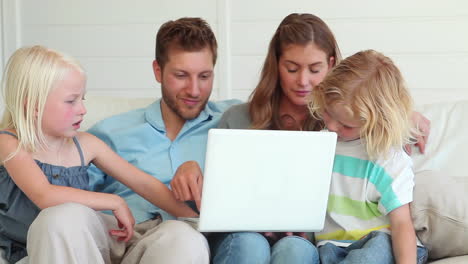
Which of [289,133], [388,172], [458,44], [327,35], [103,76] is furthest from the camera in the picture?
[103,76]

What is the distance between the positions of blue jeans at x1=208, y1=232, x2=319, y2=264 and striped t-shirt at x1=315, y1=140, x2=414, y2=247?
0.35 ft

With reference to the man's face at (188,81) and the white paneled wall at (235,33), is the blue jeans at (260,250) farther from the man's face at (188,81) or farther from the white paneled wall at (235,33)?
the white paneled wall at (235,33)

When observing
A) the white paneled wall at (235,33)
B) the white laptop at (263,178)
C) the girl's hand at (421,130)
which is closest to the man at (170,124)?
the white laptop at (263,178)

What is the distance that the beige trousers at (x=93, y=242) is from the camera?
1562 millimetres

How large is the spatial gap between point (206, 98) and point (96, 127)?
36 centimetres

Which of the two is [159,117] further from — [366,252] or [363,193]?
[366,252]

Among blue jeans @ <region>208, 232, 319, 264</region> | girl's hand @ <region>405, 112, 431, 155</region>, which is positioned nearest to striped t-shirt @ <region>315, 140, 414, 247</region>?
blue jeans @ <region>208, 232, 319, 264</region>

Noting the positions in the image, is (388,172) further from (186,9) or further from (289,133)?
(186,9)

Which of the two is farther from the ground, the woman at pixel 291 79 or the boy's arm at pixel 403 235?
the woman at pixel 291 79

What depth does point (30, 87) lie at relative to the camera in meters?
1.80

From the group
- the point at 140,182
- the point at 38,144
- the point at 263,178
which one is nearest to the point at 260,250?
the point at 263,178

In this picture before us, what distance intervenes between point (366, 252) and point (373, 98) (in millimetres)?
394

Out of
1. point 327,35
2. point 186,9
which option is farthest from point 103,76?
point 327,35

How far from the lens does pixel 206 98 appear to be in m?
2.23
